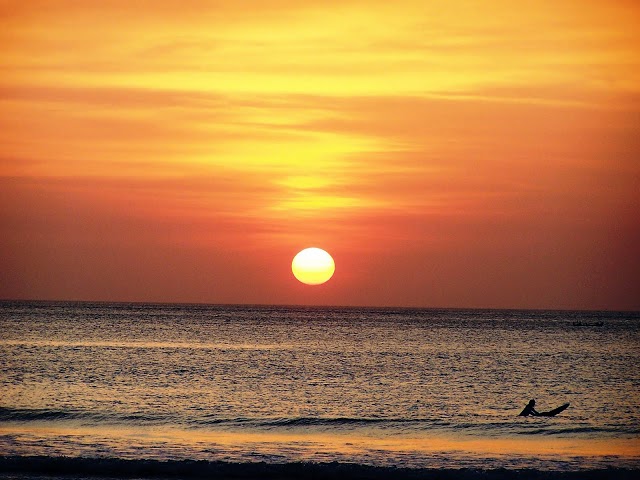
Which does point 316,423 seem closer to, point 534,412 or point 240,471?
point 534,412

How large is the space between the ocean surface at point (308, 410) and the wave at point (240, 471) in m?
0.08

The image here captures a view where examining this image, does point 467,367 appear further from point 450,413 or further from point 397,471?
point 397,471

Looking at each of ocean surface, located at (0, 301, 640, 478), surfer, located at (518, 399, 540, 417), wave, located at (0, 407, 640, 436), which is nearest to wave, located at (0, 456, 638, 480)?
ocean surface, located at (0, 301, 640, 478)

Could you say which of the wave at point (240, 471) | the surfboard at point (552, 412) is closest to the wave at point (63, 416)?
the wave at point (240, 471)

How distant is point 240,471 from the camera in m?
23.3

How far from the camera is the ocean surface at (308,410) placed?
26.1m

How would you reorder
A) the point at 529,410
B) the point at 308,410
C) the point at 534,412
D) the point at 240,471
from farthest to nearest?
the point at 308,410 → the point at 534,412 → the point at 529,410 → the point at 240,471

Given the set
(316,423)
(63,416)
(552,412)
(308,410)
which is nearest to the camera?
(63,416)

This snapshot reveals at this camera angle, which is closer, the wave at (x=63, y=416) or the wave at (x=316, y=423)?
the wave at (x=316, y=423)

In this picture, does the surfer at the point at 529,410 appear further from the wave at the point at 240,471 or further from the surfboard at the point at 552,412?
the wave at the point at 240,471

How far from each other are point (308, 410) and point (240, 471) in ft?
53.7

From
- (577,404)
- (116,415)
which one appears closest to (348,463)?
(116,415)

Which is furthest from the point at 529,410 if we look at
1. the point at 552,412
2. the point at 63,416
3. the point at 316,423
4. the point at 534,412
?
the point at 63,416

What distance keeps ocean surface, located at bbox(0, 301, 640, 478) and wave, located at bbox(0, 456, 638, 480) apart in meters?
0.08
